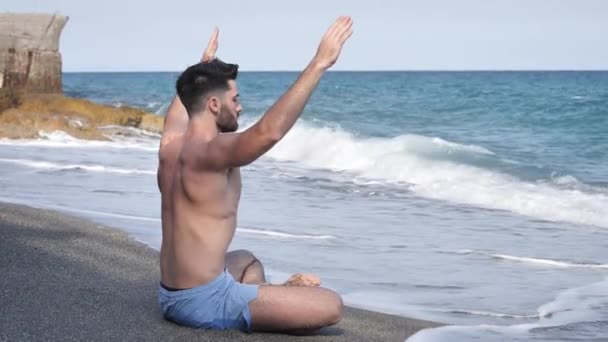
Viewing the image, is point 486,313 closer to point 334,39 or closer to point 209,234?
point 209,234

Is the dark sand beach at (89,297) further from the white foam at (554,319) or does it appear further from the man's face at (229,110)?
the man's face at (229,110)

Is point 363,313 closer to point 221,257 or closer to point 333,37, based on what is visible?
point 221,257

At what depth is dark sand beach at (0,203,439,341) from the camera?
217 inches

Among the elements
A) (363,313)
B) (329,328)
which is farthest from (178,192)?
(363,313)

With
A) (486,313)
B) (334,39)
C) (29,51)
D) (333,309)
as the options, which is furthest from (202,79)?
(29,51)

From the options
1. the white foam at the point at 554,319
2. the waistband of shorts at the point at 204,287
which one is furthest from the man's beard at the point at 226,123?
the white foam at the point at 554,319

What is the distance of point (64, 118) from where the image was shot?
25594 millimetres

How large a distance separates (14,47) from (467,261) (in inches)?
913

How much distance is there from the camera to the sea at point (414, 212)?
307 inches

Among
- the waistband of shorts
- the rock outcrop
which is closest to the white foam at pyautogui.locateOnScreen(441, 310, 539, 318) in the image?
the waistband of shorts

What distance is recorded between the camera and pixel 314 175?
1914 cm

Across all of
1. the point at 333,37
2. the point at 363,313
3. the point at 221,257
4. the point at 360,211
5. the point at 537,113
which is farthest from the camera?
the point at 537,113

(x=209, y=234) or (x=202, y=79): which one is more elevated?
(x=202, y=79)

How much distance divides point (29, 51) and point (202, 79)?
85.4 feet
